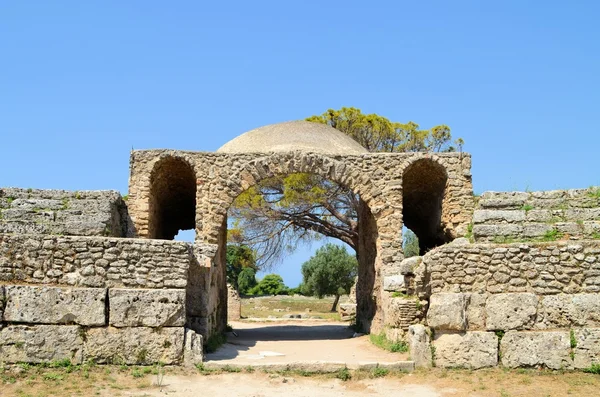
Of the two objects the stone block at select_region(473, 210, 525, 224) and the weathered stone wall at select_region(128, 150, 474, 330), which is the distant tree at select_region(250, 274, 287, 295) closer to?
the weathered stone wall at select_region(128, 150, 474, 330)

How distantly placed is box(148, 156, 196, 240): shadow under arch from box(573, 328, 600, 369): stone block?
28.5 feet

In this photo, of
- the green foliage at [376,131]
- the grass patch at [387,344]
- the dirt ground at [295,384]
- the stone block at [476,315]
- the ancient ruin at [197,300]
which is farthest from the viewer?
the green foliage at [376,131]

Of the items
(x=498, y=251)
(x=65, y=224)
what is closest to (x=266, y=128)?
(x=65, y=224)

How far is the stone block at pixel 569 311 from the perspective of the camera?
26.9 ft

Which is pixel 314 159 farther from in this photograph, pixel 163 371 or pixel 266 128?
pixel 163 371

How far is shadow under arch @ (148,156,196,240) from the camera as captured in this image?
14.1 metres

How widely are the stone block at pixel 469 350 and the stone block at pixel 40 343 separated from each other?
479 centimetres

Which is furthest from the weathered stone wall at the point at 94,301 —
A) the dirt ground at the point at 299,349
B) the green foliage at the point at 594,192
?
the green foliage at the point at 594,192

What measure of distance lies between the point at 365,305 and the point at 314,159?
3946 mm

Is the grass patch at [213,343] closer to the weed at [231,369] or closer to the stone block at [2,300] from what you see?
the weed at [231,369]

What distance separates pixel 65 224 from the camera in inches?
430

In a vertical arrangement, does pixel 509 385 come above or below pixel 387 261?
below

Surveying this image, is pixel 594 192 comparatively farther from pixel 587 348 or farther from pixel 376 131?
pixel 376 131

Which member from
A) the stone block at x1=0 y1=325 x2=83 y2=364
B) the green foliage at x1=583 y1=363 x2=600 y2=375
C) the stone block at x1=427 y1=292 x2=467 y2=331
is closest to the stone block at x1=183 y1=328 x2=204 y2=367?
the stone block at x1=0 y1=325 x2=83 y2=364
